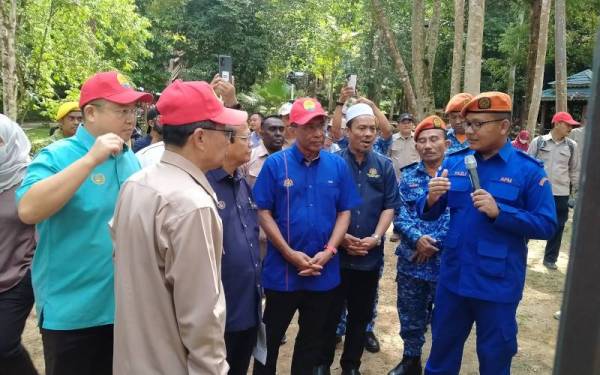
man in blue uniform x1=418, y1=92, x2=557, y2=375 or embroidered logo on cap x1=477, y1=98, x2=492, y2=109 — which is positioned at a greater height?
embroidered logo on cap x1=477, y1=98, x2=492, y2=109

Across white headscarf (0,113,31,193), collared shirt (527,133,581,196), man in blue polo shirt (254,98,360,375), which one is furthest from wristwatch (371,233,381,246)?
collared shirt (527,133,581,196)

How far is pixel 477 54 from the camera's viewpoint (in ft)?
25.9

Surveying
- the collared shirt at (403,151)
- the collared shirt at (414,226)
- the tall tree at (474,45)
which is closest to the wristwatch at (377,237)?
the collared shirt at (414,226)

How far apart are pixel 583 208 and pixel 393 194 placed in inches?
123

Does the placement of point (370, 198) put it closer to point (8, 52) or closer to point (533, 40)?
point (8, 52)

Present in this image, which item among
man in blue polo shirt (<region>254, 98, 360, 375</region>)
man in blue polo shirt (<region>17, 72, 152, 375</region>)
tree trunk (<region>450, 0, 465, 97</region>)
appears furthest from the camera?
tree trunk (<region>450, 0, 465, 97</region>)

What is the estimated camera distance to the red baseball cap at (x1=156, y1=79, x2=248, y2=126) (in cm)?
188

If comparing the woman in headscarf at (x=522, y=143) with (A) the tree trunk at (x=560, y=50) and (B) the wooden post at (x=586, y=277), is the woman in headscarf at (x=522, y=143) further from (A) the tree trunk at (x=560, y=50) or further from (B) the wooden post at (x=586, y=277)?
(B) the wooden post at (x=586, y=277)

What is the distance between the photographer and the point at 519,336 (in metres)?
4.80

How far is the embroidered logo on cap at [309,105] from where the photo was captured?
3364mm

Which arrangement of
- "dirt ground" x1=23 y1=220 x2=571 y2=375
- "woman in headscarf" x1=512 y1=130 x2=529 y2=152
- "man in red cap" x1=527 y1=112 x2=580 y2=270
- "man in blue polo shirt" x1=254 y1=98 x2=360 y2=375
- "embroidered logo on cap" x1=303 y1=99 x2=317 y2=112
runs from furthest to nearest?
"woman in headscarf" x1=512 y1=130 x2=529 y2=152 < "man in red cap" x1=527 y1=112 x2=580 y2=270 < "dirt ground" x1=23 y1=220 x2=571 y2=375 < "embroidered logo on cap" x1=303 y1=99 x2=317 y2=112 < "man in blue polo shirt" x1=254 y1=98 x2=360 y2=375

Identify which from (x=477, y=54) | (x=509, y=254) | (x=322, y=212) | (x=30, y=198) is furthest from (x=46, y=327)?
(x=477, y=54)

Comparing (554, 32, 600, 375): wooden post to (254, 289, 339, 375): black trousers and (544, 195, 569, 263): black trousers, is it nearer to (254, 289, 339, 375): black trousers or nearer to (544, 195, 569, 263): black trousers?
(254, 289, 339, 375): black trousers

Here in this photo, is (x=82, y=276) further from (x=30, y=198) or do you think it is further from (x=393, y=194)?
(x=393, y=194)
